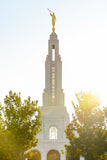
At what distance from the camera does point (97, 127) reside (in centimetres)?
3347

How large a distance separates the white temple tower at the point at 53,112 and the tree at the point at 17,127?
25530mm

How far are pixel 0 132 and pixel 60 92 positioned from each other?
3532 centimetres

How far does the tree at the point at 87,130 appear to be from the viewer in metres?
32.0

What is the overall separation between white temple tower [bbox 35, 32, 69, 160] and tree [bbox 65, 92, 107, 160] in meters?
22.9

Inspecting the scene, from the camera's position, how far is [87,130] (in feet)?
108

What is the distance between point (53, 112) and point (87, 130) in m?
30.0

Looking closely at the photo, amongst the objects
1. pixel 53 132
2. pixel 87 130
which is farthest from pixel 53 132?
pixel 87 130

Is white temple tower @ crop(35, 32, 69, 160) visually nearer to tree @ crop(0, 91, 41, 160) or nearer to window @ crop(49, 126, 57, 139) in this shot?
window @ crop(49, 126, 57, 139)

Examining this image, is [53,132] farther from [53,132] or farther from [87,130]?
[87,130]

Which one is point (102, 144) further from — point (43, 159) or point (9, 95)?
point (43, 159)

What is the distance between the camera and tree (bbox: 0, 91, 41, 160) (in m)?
30.2

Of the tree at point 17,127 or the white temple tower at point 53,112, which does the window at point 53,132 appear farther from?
the tree at point 17,127

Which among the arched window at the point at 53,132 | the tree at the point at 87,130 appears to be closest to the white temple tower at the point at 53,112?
the arched window at the point at 53,132

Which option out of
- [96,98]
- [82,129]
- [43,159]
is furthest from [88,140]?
[43,159]
